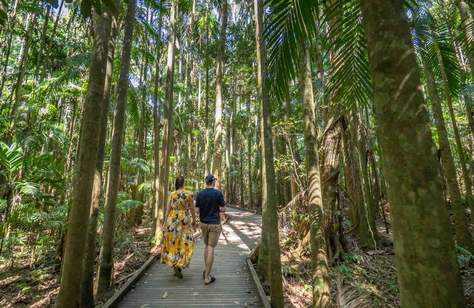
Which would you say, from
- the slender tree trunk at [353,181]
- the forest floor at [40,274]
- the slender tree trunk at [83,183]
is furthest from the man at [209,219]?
the slender tree trunk at [353,181]

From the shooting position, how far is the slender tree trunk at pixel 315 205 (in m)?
4.07

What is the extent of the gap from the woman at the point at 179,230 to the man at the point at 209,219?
1.02 ft

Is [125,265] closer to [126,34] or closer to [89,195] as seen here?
[89,195]

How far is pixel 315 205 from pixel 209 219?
2.13 m

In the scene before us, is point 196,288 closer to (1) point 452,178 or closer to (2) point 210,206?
(2) point 210,206

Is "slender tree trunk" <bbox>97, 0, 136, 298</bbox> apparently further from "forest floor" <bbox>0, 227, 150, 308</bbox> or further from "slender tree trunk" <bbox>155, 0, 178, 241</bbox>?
"slender tree trunk" <bbox>155, 0, 178, 241</bbox>

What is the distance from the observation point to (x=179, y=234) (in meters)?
5.71

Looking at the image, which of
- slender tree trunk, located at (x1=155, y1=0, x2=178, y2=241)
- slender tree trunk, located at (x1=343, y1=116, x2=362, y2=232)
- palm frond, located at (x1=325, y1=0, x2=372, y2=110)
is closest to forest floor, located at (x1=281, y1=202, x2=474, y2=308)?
slender tree trunk, located at (x1=343, y1=116, x2=362, y2=232)

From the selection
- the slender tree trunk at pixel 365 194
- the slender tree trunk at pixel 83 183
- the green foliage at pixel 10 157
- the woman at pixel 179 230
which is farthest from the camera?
the slender tree trunk at pixel 365 194

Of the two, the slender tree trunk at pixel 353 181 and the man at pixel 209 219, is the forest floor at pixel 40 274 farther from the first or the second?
the slender tree trunk at pixel 353 181

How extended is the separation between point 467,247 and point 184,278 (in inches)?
314

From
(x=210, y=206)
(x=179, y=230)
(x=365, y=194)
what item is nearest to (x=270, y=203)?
(x=210, y=206)

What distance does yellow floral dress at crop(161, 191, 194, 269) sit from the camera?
5652mm

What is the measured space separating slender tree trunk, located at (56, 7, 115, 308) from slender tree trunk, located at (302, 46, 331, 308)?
2885 millimetres
